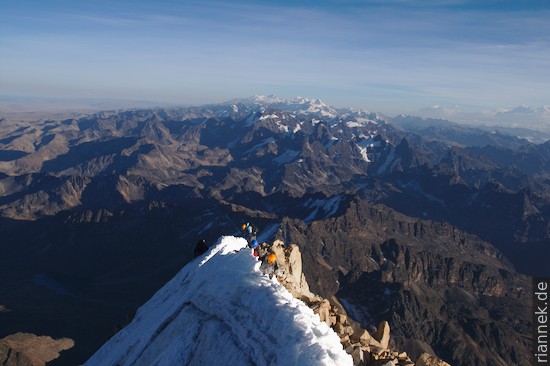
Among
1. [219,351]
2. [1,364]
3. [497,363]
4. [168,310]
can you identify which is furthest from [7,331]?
[497,363]

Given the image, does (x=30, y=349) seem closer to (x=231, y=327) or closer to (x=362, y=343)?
(x=231, y=327)

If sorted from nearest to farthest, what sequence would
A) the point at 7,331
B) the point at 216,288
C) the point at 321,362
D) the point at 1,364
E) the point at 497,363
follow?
1. the point at 321,362
2. the point at 216,288
3. the point at 1,364
4. the point at 7,331
5. the point at 497,363

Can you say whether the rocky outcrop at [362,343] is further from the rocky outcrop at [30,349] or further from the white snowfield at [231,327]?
the rocky outcrop at [30,349]

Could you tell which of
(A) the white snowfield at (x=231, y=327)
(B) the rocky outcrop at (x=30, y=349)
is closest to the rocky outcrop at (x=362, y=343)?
(A) the white snowfield at (x=231, y=327)

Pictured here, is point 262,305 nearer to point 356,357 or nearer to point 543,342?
point 356,357

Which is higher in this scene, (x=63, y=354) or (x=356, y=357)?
(x=356, y=357)

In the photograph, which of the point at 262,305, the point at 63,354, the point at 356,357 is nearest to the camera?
the point at 356,357
